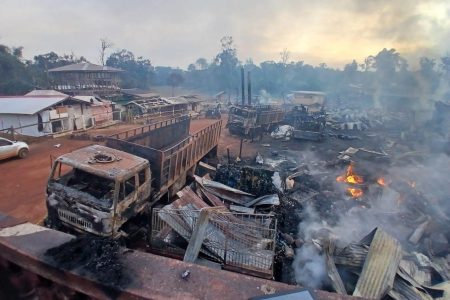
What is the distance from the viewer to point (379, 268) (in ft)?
19.0

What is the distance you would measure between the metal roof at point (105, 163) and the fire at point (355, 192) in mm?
8683

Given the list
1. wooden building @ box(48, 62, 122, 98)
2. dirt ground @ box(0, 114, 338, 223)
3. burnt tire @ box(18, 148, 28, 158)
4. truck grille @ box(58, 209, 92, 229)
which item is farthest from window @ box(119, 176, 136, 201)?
wooden building @ box(48, 62, 122, 98)

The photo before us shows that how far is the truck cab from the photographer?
242 inches

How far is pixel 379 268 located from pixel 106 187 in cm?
630

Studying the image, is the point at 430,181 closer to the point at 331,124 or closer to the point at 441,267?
the point at 441,267

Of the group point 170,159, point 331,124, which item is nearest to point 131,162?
point 170,159

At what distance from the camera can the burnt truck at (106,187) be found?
6.18 m

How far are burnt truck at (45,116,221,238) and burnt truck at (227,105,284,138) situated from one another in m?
16.0

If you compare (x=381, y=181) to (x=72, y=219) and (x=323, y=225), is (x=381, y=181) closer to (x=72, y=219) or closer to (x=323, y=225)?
(x=323, y=225)

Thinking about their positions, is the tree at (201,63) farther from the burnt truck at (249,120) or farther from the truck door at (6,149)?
the truck door at (6,149)

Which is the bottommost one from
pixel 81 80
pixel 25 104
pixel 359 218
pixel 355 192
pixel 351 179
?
pixel 359 218

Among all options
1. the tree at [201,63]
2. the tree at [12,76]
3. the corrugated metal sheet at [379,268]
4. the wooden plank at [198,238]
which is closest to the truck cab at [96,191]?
the wooden plank at [198,238]

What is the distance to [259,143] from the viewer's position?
2342cm

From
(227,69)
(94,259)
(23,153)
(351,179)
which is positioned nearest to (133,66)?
(227,69)
